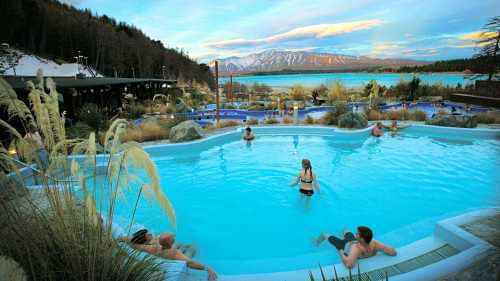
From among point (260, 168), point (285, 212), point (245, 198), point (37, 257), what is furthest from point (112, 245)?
point (260, 168)

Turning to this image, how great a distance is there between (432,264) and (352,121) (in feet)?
25.7

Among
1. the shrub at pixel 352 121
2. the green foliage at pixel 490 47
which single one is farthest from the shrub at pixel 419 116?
the green foliage at pixel 490 47

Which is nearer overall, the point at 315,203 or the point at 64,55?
the point at 315,203

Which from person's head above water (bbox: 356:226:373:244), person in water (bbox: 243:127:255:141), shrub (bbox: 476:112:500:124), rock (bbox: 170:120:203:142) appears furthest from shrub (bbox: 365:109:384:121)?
person's head above water (bbox: 356:226:373:244)

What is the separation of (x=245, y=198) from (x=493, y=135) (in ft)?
27.5

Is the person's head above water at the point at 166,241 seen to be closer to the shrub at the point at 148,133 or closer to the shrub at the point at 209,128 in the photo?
the shrub at the point at 148,133

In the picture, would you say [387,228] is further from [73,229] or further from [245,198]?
[73,229]

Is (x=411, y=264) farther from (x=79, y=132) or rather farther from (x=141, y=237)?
(x=79, y=132)

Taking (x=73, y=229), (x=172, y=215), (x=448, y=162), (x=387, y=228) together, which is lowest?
(x=387, y=228)

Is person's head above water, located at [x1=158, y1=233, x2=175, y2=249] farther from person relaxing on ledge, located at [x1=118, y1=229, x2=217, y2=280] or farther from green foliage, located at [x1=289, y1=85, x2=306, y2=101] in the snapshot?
green foliage, located at [x1=289, y1=85, x2=306, y2=101]

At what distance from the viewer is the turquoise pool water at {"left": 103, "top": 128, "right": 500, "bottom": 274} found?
4.17 meters

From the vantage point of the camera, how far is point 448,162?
7.29 m

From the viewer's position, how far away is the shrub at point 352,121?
10.2 metres

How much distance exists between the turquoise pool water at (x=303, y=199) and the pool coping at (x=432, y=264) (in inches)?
28.1
